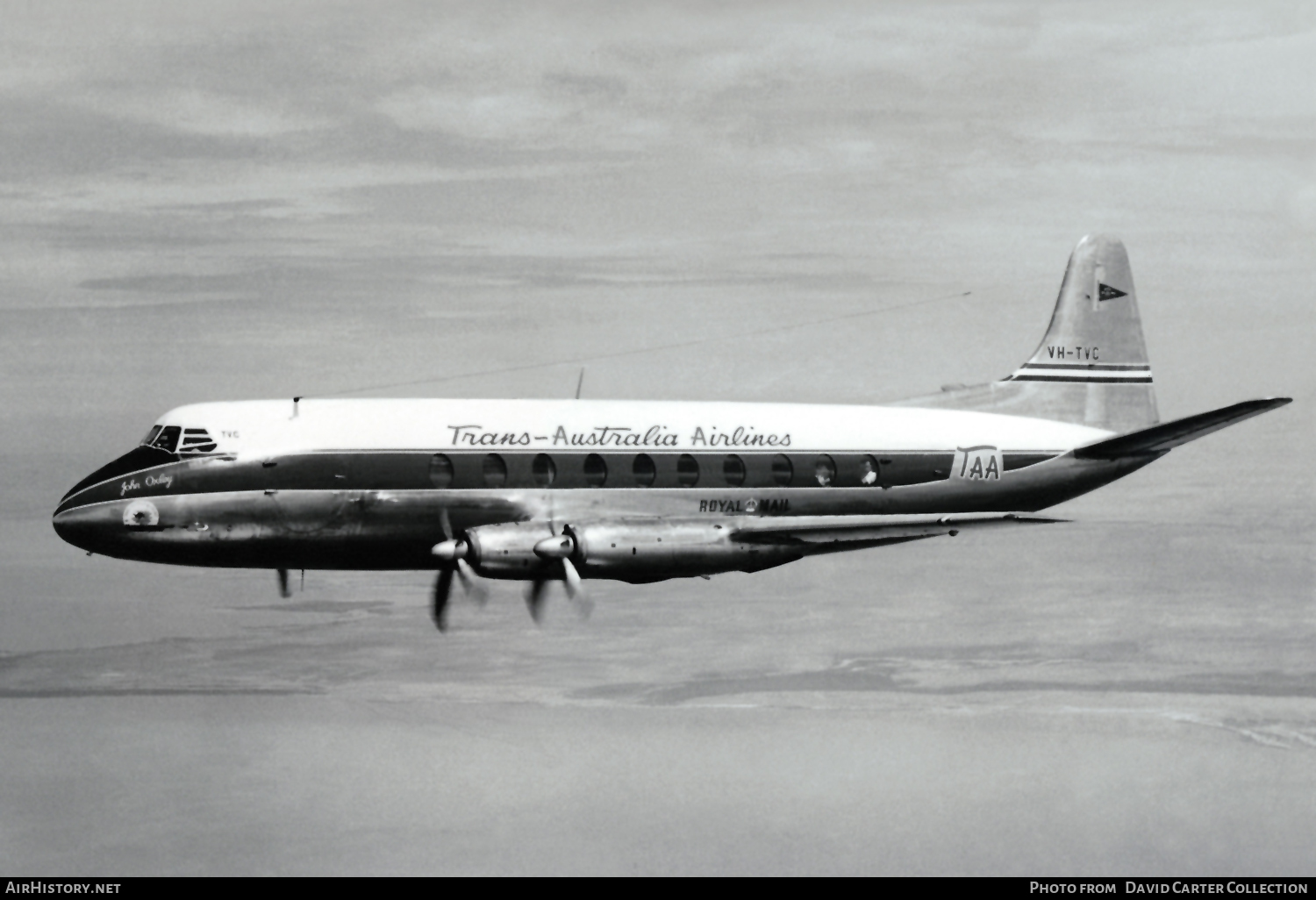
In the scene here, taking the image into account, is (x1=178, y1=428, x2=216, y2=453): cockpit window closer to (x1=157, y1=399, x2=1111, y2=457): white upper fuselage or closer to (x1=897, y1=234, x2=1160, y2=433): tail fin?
(x1=157, y1=399, x2=1111, y2=457): white upper fuselage

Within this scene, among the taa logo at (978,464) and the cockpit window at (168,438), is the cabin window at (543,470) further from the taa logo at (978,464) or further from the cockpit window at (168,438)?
the taa logo at (978,464)

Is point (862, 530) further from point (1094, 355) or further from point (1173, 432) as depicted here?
point (1094, 355)

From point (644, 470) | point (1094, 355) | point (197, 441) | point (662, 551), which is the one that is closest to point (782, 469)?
point (644, 470)

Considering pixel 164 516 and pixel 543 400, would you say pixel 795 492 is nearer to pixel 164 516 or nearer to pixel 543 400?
pixel 543 400

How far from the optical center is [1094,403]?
86.3 ft

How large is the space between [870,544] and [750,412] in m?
3.50

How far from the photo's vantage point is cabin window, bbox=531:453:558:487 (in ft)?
71.2

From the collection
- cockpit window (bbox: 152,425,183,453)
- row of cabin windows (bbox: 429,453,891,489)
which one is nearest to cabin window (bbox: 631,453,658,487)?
row of cabin windows (bbox: 429,453,891,489)

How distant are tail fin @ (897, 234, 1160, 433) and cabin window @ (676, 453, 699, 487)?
254 inches

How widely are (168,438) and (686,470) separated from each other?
7.44 m

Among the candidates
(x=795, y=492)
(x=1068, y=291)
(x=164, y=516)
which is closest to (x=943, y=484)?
(x=795, y=492)

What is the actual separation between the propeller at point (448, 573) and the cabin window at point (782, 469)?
5000 mm

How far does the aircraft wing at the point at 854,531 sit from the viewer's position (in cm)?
2075

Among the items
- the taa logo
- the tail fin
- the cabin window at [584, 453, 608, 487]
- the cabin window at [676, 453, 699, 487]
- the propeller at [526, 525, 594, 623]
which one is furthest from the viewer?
the tail fin
